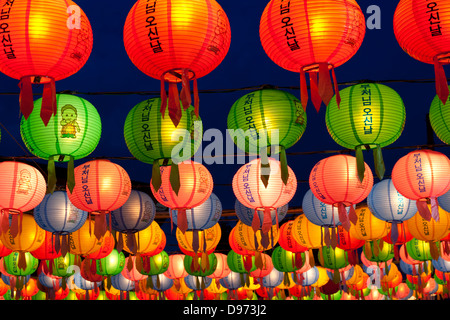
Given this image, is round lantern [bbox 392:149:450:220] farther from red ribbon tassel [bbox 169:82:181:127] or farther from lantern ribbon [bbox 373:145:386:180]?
red ribbon tassel [bbox 169:82:181:127]

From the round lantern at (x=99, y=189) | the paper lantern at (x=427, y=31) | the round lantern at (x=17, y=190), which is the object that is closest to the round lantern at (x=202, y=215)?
the round lantern at (x=99, y=189)

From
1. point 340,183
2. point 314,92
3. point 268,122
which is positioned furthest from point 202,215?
point 314,92

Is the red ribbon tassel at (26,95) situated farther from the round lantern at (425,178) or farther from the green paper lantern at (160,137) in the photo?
the round lantern at (425,178)

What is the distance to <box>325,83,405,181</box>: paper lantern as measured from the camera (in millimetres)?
4391

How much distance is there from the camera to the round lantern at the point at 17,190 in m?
4.93

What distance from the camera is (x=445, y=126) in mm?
4449

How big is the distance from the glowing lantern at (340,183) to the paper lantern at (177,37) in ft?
7.10

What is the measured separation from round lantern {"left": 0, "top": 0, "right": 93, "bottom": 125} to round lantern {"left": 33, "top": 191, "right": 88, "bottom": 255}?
102 inches

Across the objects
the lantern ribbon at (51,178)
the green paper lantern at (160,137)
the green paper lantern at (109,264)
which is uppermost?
the green paper lantern at (160,137)

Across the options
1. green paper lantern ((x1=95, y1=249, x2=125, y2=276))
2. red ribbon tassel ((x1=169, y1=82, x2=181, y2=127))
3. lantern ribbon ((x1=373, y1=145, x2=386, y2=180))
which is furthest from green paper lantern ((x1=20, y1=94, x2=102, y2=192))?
green paper lantern ((x1=95, y1=249, x2=125, y2=276))

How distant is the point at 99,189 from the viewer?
5074 mm

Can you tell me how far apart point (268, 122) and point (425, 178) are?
5.27ft

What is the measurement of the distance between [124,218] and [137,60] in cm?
293
